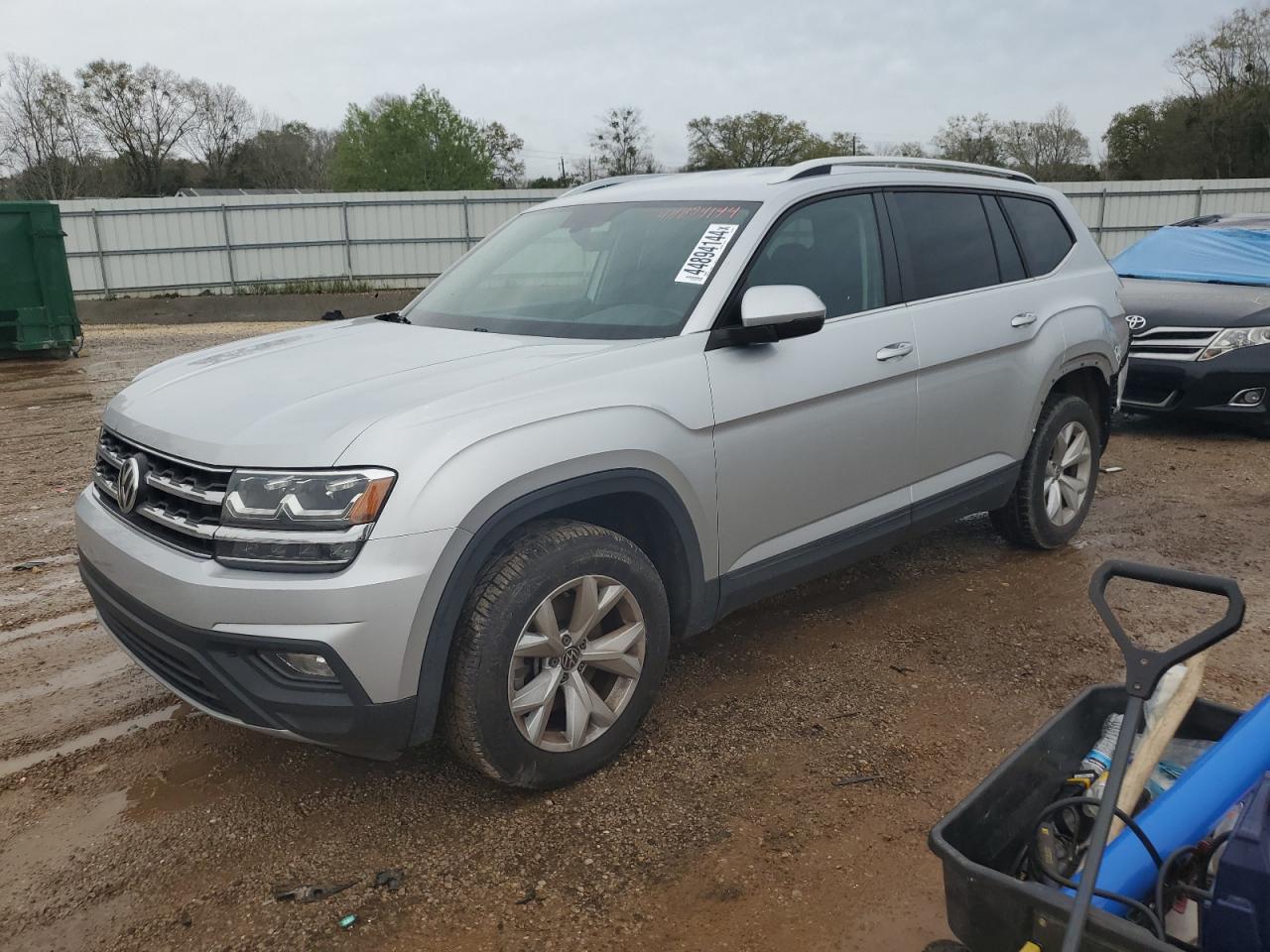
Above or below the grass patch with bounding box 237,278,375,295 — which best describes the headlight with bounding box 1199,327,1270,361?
above

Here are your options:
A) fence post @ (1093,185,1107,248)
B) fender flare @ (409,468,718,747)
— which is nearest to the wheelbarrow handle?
fender flare @ (409,468,718,747)

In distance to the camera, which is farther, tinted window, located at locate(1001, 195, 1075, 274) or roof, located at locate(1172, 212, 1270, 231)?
roof, located at locate(1172, 212, 1270, 231)

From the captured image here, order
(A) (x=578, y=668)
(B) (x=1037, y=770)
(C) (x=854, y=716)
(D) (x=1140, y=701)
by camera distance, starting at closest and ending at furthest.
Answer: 1. (D) (x=1140, y=701)
2. (B) (x=1037, y=770)
3. (A) (x=578, y=668)
4. (C) (x=854, y=716)

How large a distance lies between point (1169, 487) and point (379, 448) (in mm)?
5671

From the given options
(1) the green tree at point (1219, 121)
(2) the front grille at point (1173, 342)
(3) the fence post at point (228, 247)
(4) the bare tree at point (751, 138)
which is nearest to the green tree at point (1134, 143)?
(1) the green tree at point (1219, 121)

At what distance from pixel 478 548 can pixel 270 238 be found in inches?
968

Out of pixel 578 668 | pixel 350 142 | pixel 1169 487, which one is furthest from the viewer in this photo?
pixel 350 142

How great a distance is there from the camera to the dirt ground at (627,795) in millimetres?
2572

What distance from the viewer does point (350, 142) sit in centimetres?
6197

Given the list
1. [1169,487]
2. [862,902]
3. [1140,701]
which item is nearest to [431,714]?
[862,902]

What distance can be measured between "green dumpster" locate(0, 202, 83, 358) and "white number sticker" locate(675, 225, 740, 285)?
1305cm

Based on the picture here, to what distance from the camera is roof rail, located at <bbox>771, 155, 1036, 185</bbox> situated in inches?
153

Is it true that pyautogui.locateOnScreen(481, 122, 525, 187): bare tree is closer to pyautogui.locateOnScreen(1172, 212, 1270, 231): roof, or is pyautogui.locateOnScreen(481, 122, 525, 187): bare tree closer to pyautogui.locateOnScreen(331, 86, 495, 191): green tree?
pyautogui.locateOnScreen(331, 86, 495, 191): green tree

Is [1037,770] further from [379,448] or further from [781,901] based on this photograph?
[379,448]
